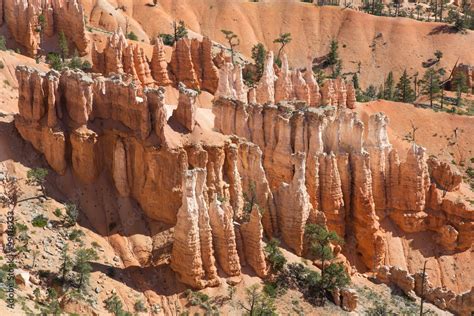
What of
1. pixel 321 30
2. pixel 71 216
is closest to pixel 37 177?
pixel 71 216

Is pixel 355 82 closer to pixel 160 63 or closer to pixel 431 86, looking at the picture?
pixel 431 86

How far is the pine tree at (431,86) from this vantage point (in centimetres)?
9925

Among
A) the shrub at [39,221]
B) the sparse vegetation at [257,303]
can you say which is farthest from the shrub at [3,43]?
the sparse vegetation at [257,303]

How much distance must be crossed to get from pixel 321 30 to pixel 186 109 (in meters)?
88.0

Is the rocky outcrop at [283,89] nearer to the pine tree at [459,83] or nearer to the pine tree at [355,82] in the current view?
the pine tree at [355,82]

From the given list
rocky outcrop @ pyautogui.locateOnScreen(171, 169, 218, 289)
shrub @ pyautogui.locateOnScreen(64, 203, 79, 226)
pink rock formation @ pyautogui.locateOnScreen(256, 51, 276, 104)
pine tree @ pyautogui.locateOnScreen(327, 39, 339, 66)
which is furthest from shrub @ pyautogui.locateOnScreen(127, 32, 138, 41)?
rocky outcrop @ pyautogui.locateOnScreen(171, 169, 218, 289)

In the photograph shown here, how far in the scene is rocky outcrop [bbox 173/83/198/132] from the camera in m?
49.6

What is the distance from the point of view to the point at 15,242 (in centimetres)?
4309

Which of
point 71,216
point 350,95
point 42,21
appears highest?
point 42,21

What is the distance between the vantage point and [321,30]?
133 meters

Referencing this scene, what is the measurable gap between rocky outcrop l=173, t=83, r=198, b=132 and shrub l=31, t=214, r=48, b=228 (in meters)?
11.5

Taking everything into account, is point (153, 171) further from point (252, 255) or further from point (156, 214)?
point (252, 255)

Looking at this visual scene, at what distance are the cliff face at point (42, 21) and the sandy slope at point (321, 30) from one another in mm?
36454

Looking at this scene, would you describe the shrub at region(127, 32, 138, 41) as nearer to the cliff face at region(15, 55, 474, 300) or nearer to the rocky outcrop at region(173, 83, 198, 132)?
the cliff face at region(15, 55, 474, 300)
